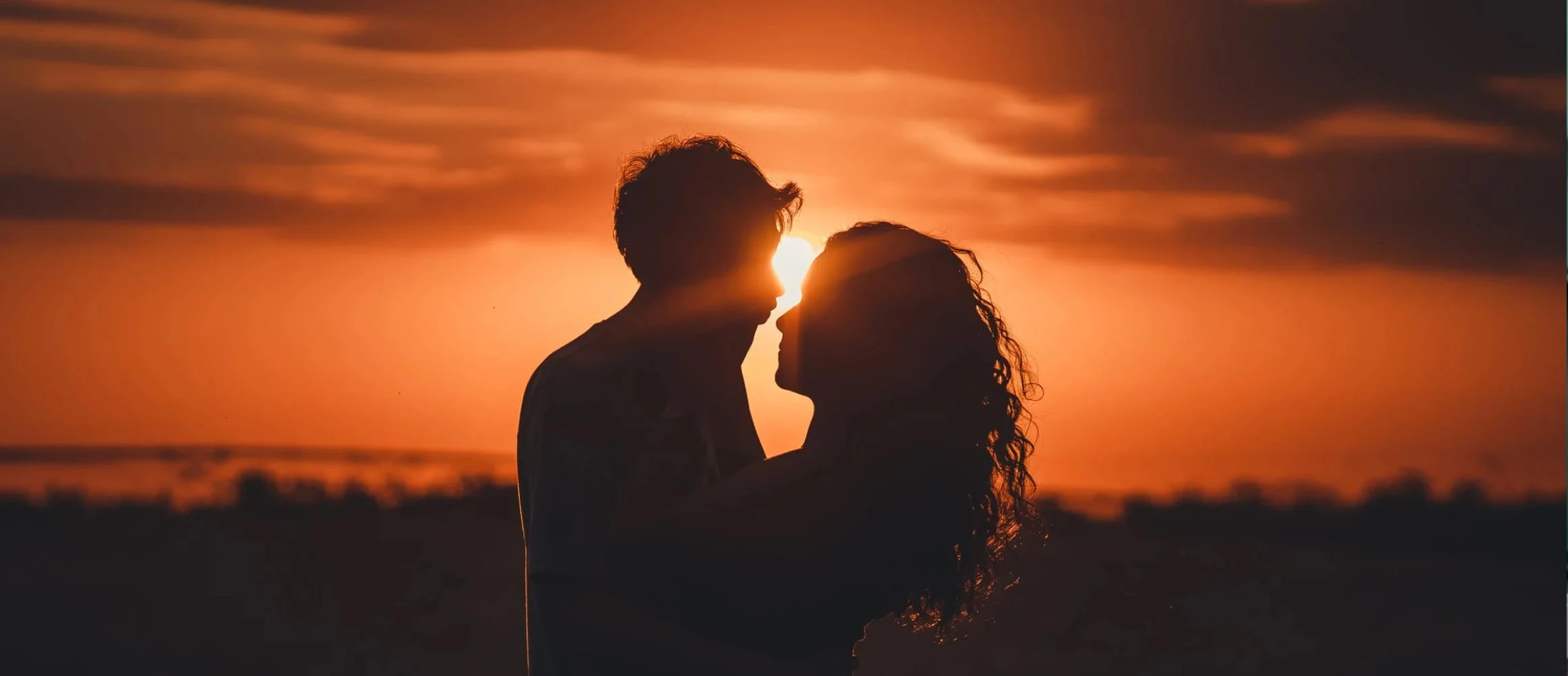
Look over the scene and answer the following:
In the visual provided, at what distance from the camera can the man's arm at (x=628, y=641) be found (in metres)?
3.60

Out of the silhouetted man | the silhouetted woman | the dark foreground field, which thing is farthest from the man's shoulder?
the dark foreground field

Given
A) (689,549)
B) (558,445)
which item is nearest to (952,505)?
(689,549)

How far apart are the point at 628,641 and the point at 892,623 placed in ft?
61.1

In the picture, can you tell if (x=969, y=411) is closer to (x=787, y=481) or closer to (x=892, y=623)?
(x=787, y=481)

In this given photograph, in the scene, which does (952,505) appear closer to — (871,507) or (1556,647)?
(871,507)

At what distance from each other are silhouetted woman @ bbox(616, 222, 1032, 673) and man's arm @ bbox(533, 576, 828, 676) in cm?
3

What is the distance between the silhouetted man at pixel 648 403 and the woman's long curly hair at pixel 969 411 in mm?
627

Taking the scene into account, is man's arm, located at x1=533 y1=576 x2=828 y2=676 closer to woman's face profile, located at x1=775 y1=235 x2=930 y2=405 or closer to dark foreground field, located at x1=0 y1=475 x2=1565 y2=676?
woman's face profile, located at x1=775 y1=235 x2=930 y2=405

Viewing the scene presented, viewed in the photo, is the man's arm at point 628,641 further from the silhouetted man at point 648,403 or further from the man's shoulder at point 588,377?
the man's shoulder at point 588,377

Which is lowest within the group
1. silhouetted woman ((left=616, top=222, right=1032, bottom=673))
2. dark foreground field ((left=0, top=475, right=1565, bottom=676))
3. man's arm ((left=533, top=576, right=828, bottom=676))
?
dark foreground field ((left=0, top=475, right=1565, bottom=676))

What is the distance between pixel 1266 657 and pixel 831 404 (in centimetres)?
1992

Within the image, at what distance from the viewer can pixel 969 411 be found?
377 cm

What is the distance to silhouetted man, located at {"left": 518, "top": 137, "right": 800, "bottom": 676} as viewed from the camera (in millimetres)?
3783

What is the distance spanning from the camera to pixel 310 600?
24.0 metres
